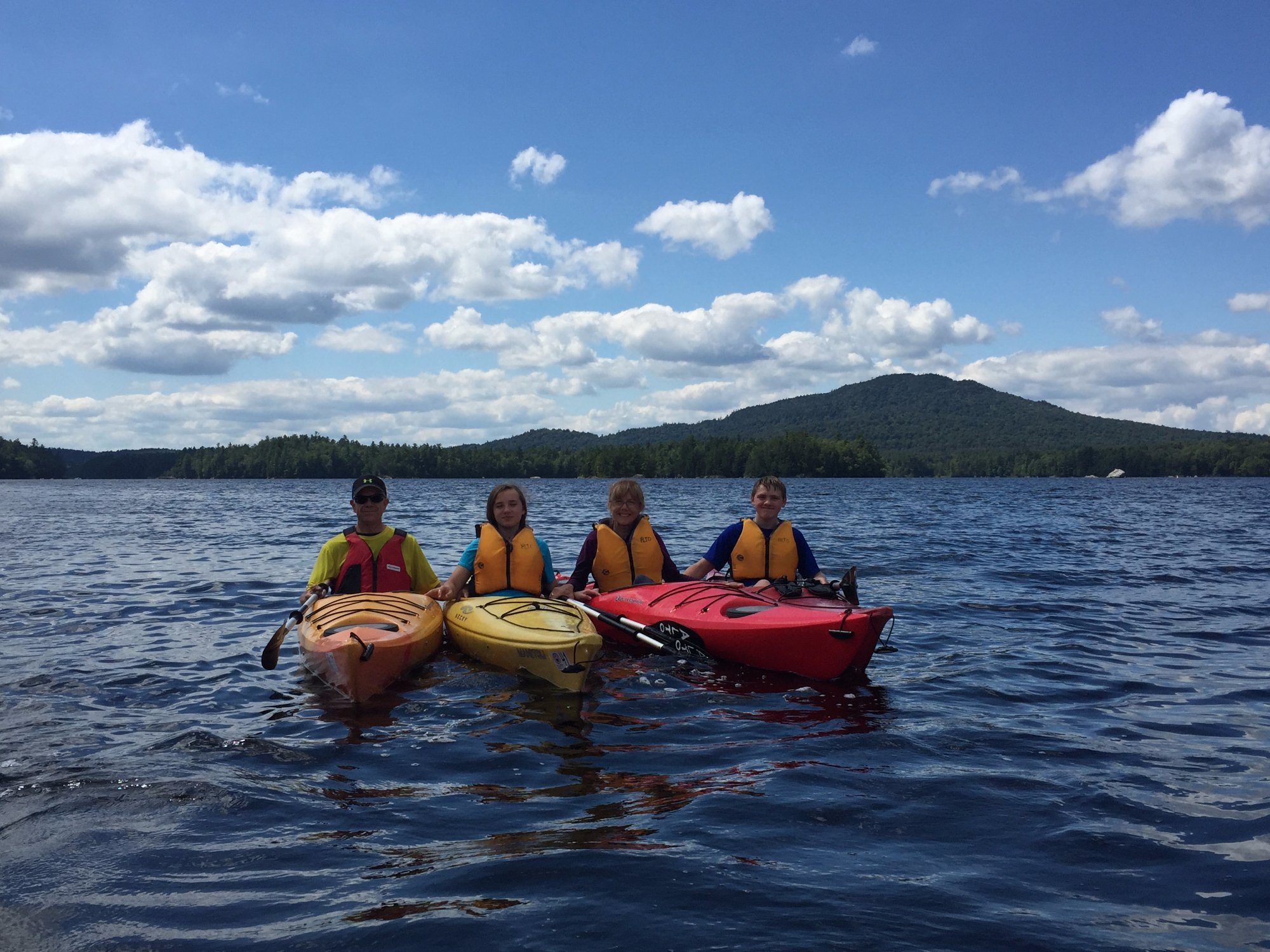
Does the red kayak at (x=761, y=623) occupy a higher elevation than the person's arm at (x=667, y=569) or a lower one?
lower

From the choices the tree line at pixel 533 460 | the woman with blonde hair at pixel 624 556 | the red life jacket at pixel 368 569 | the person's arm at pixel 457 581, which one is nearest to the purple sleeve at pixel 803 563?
the woman with blonde hair at pixel 624 556

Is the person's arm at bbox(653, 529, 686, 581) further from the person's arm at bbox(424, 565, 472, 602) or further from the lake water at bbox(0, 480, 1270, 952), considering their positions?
the person's arm at bbox(424, 565, 472, 602)

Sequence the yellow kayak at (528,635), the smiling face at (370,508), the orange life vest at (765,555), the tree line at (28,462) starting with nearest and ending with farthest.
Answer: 1. the yellow kayak at (528,635)
2. the smiling face at (370,508)
3. the orange life vest at (765,555)
4. the tree line at (28,462)

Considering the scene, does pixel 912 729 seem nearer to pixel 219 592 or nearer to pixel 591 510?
pixel 219 592

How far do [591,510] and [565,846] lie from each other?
128 ft

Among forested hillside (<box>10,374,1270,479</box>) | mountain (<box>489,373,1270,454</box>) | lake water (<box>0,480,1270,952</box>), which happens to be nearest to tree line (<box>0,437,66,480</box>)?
forested hillside (<box>10,374,1270,479</box>)

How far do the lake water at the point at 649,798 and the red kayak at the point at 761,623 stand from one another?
10.4 inches

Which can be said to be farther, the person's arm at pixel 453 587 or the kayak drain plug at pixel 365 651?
the person's arm at pixel 453 587

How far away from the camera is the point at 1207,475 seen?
451 ft

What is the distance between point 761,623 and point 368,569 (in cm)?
416

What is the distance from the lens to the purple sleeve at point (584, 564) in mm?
10117

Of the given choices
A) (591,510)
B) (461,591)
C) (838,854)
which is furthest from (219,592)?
(591,510)

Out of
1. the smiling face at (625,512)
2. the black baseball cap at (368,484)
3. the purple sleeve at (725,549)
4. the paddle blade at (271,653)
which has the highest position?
the black baseball cap at (368,484)

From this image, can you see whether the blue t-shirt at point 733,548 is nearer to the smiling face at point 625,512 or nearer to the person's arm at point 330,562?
the smiling face at point 625,512
